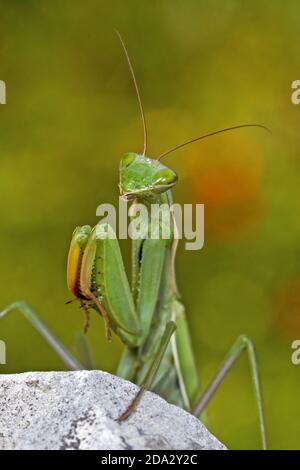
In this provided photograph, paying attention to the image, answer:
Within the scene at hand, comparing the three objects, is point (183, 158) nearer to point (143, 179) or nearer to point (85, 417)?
point (143, 179)

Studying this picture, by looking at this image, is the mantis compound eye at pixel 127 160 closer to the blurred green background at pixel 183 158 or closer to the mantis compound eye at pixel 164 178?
the mantis compound eye at pixel 164 178

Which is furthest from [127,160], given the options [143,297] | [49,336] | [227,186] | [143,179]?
[227,186]

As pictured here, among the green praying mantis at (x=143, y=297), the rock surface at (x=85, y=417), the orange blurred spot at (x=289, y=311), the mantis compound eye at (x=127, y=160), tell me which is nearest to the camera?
the rock surface at (x=85, y=417)

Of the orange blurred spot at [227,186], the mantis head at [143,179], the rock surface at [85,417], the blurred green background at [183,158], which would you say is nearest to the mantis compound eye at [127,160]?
the mantis head at [143,179]

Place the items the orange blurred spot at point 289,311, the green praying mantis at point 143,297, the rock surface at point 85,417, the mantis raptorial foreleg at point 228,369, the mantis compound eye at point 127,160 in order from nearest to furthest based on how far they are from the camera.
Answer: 1. the rock surface at point 85,417
2. the green praying mantis at point 143,297
3. the mantis compound eye at point 127,160
4. the mantis raptorial foreleg at point 228,369
5. the orange blurred spot at point 289,311

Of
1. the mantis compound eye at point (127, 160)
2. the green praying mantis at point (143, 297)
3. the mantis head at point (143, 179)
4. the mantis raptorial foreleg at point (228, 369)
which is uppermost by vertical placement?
the mantis compound eye at point (127, 160)

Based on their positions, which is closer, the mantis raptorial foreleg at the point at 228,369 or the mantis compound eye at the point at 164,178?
the mantis compound eye at the point at 164,178

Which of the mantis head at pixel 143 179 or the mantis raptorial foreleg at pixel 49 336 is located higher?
the mantis head at pixel 143 179

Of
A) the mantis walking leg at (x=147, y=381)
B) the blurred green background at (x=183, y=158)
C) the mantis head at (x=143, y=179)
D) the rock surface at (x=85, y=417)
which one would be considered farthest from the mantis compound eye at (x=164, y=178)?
the blurred green background at (x=183, y=158)
